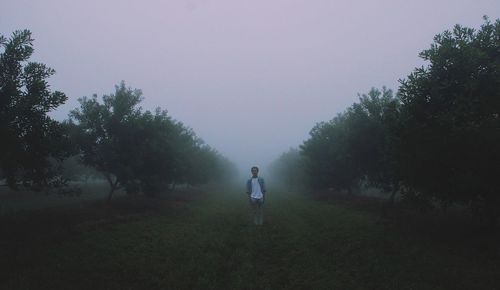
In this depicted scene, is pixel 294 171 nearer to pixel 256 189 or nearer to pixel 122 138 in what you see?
pixel 122 138

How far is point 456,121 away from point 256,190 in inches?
363

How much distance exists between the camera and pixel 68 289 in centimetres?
788

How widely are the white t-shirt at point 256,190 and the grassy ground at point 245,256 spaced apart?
1571 mm

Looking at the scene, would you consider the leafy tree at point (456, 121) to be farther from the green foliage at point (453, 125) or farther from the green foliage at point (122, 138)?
the green foliage at point (122, 138)

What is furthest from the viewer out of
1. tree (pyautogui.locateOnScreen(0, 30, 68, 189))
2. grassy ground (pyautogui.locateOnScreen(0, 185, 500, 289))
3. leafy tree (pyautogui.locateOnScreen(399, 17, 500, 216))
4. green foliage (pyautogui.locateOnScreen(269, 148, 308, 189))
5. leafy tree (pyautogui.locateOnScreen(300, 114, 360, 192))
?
green foliage (pyautogui.locateOnScreen(269, 148, 308, 189))

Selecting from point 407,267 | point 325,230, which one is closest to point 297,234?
point 325,230

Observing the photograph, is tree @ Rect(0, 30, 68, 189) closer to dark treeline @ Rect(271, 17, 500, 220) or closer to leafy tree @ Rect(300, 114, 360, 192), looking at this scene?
dark treeline @ Rect(271, 17, 500, 220)

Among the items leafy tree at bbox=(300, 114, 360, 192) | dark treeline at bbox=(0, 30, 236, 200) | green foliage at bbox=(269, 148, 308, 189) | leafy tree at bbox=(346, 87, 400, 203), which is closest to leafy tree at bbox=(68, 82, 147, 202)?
dark treeline at bbox=(0, 30, 236, 200)

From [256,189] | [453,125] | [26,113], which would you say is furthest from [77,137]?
[453,125]

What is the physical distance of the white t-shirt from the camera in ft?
55.2

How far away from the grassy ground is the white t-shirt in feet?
5.16

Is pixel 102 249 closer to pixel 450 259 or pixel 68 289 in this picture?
pixel 68 289

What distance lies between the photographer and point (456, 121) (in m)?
11.5

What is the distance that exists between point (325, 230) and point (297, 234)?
5.15 feet
